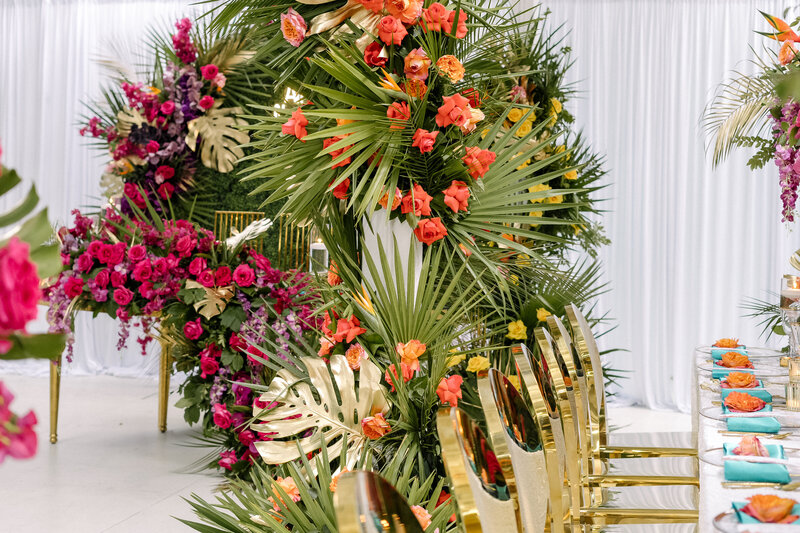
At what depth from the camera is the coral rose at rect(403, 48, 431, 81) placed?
7.45 ft

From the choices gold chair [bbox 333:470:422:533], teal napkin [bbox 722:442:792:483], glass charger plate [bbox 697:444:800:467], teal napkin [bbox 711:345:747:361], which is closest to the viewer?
gold chair [bbox 333:470:422:533]

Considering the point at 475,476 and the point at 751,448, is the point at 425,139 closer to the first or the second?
the point at 751,448

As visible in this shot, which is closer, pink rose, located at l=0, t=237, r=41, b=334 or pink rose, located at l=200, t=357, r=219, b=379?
pink rose, located at l=0, t=237, r=41, b=334

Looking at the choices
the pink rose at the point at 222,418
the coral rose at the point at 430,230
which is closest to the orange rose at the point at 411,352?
the coral rose at the point at 430,230

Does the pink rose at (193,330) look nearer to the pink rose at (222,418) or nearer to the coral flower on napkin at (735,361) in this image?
the pink rose at (222,418)

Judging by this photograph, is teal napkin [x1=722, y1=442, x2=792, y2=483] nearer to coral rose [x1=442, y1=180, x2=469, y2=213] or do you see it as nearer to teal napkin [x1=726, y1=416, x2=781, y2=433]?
teal napkin [x1=726, y1=416, x2=781, y2=433]

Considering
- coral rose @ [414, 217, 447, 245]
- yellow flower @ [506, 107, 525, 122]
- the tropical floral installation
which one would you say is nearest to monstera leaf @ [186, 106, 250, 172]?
yellow flower @ [506, 107, 525, 122]

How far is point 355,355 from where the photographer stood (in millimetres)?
2375

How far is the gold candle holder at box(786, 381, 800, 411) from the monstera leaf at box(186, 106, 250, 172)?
3.82m

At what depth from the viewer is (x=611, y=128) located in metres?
5.71

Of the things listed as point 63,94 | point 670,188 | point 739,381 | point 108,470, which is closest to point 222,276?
point 108,470

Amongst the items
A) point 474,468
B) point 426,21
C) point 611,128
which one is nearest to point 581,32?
point 611,128

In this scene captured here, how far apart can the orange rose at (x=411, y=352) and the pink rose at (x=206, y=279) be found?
171 centimetres

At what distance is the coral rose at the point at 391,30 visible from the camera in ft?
7.36
